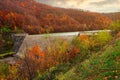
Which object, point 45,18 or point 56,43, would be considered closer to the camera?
point 56,43

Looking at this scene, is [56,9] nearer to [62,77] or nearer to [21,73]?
[21,73]

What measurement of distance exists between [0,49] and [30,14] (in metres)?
35.3

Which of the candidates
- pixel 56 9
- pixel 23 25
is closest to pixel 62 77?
pixel 23 25

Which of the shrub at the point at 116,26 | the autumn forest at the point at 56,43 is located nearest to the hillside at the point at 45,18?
the autumn forest at the point at 56,43

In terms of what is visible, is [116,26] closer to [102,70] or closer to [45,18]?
[102,70]

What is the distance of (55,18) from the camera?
100938mm

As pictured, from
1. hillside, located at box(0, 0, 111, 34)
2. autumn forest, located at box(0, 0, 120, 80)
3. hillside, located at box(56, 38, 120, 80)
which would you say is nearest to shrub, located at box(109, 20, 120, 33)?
autumn forest, located at box(0, 0, 120, 80)

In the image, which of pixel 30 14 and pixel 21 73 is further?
pixel 30 14

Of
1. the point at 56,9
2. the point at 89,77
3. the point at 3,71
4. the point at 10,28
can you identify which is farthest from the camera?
Answer: the point at 56,9

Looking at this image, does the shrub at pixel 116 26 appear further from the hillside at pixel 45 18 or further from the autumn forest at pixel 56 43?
the hillside at pixel 45 18

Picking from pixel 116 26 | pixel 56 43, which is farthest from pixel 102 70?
pixel 56 43

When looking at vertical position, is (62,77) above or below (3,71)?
above

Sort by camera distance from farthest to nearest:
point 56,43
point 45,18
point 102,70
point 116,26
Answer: point 45,18 < point 56,43 < point 116,26 < point 102,70

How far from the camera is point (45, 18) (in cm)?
10262
